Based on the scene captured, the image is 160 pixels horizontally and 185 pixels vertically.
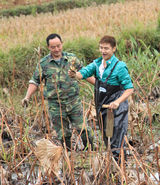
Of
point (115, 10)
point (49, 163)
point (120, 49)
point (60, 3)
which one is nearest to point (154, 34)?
point (120, 49)

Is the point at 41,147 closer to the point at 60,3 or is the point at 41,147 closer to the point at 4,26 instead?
the point at 4,26

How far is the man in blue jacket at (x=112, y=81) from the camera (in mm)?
3127

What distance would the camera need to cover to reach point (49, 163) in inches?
99.6

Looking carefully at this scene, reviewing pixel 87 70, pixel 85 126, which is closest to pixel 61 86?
pixel 87 70

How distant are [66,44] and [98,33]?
1.30 meters

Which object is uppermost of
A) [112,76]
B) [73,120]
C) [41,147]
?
[112,76]

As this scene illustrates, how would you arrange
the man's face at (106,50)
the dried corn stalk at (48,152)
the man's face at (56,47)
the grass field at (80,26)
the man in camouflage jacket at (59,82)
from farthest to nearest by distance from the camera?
1. the grass field at (80,26)
2. the man in camouflage jacket at (59,82)
3. the man's face at (56,47)
4. the man's face at (106,50)
5. the dried corn stalk at (48,152)

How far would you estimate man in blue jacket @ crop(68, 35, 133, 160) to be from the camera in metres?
3.13

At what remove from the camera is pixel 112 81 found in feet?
10.6

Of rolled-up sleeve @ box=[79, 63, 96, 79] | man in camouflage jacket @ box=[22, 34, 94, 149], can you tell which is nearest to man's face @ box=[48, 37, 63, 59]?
man in camouflage jacket @ box=[22, 34, 94, 149]

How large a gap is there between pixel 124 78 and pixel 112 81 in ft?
0.38

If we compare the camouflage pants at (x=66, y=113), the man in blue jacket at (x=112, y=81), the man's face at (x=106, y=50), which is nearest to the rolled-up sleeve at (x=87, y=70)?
the man in blue jacket at (x=112, y=81)

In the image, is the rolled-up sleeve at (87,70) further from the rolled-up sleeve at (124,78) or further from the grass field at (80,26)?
the grass field at (80,26)

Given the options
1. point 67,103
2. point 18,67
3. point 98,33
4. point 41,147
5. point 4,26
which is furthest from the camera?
point 4,26
